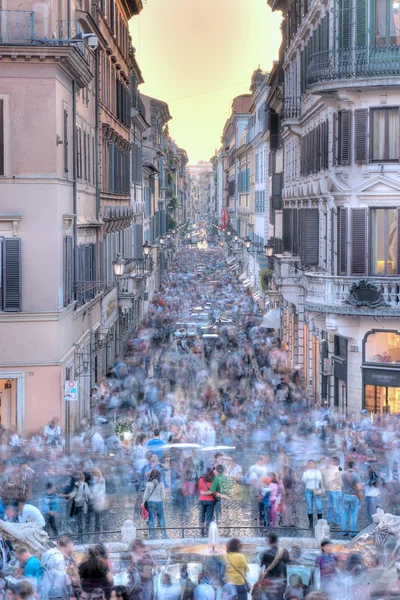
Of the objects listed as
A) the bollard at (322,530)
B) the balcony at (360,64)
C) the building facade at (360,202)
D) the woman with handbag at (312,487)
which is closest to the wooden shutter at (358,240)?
the building facade at (360,202)

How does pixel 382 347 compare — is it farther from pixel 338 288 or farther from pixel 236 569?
pixel 236 569

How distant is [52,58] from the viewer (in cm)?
2656

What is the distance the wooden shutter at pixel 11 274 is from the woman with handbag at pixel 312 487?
28.5 ft

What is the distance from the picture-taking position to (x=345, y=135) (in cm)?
3067

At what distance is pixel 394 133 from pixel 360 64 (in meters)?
2.00

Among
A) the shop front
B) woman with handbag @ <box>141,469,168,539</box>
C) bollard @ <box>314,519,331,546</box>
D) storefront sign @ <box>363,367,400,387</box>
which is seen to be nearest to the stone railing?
the shop front

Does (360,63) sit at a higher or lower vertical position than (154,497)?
higher

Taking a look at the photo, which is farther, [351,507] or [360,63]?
[360,63]

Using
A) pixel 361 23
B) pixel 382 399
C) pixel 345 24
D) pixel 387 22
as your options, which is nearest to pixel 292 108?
pixel 345 24

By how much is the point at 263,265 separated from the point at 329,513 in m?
45.5

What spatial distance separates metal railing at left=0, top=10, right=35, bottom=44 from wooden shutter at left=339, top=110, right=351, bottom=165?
877 centimetres

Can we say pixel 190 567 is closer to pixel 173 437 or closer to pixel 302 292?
pixel 173 437

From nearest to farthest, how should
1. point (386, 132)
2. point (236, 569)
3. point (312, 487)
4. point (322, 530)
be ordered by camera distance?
1. point (236, 569)
2. point (322, 530)
3. point (312, 487)
4. point (386, 132)

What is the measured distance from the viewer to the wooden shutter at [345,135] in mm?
30547
